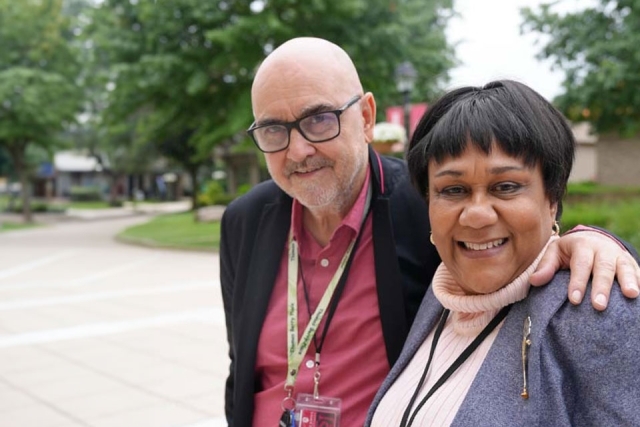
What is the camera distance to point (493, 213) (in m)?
1.52

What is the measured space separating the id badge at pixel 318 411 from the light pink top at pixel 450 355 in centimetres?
33

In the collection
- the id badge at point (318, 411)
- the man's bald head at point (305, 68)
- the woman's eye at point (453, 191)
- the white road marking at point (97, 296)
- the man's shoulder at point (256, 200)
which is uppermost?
the man's bald head at point (305, 68)

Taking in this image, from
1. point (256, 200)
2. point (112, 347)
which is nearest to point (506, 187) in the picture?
point (256, 200)

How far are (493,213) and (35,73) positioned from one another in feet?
89.4

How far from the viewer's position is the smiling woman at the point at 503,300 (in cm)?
131

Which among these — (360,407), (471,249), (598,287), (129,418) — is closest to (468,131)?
(471,249)

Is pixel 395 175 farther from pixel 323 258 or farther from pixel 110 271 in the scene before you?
pixel 110 271

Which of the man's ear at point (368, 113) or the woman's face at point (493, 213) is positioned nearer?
the woman's face at point (493, 213)

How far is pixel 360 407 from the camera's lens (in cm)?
211

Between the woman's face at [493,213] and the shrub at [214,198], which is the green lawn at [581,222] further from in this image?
the shrub at [214,198]

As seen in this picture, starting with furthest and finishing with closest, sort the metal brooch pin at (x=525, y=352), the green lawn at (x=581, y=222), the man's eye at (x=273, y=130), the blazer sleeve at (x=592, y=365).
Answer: the green lawn at (x=581, y=222) < the man's eye at (x=273, y=130) < the metal brooch pin at (x=525, y=352) < the blazer sleeve at (x=592, y=365)

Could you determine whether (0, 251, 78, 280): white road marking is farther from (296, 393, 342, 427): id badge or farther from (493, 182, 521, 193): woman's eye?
(493, 182, 521, 193): woman's eye

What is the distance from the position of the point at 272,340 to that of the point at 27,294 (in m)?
9.61

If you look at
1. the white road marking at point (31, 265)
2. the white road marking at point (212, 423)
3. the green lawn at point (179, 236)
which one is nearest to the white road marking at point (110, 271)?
the green lawn at point (179, 236)
